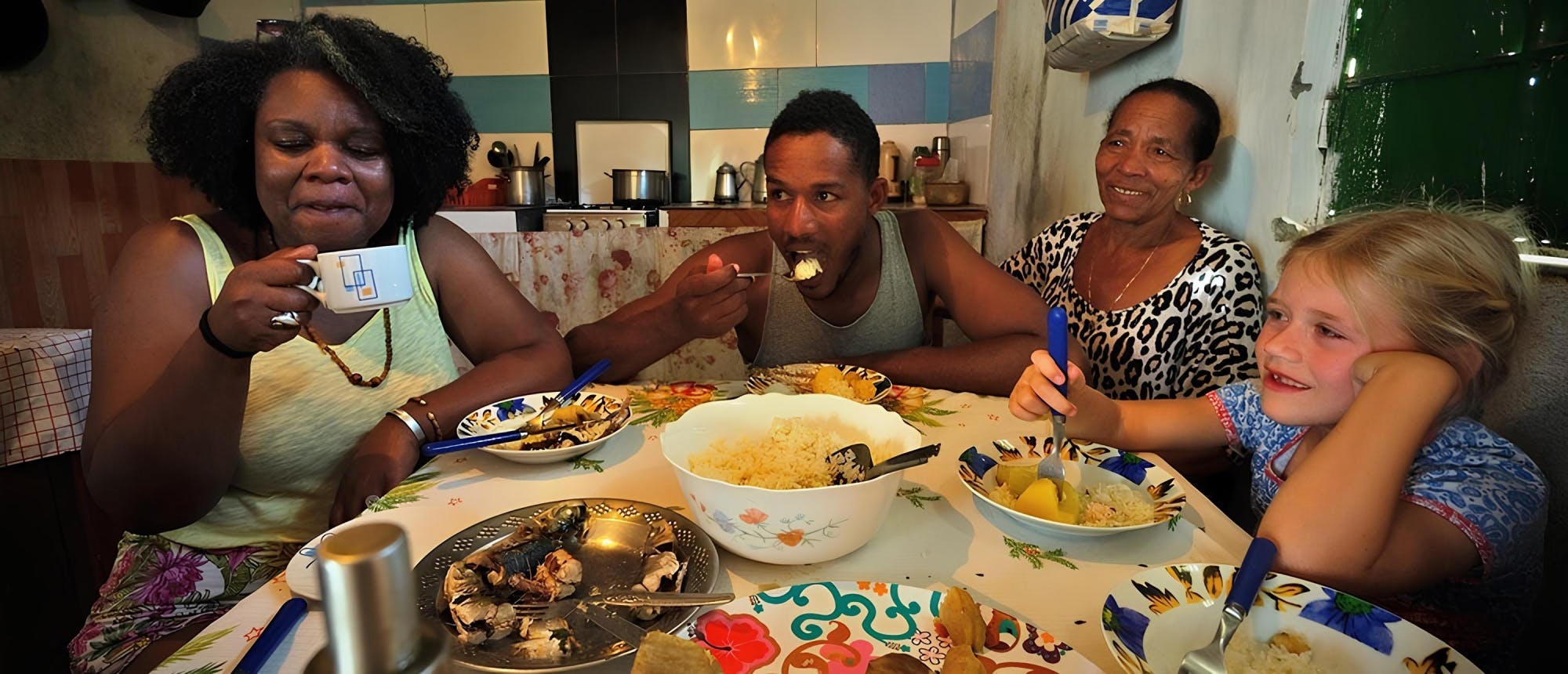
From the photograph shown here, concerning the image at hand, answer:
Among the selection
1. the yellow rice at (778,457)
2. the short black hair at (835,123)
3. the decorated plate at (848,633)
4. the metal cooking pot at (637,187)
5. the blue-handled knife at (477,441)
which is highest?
the short black hair at (835,123)

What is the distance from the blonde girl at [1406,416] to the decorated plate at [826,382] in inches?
16.2

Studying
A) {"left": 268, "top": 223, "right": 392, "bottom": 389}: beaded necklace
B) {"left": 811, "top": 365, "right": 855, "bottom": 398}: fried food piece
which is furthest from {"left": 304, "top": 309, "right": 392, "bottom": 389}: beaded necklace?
{"left": 811, "top": 365, "right": 855, "bottom": 398}: fried food piece

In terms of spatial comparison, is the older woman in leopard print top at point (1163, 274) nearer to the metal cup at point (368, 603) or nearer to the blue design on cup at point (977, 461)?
the blue design on cup at point (977, 461)

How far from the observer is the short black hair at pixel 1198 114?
6.33 ft

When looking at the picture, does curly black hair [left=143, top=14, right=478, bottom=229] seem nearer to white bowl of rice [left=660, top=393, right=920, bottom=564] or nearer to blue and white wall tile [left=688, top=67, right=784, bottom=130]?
white bowl of rice [left=660, top=393, right=920, bottom=564]

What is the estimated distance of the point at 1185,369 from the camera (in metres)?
1.92

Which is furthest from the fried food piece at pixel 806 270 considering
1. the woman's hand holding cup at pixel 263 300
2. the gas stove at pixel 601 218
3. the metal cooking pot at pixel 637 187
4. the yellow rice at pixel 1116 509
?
the metal cooking pot at pixel 637 187

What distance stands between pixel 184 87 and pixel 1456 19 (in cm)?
221

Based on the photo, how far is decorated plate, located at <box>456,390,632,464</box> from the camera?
43.0 inches

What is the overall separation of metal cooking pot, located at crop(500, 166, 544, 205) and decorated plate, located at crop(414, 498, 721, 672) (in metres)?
4.22

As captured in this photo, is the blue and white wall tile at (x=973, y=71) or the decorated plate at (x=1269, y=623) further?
the blue and white wall tile at (x=973, y=71)

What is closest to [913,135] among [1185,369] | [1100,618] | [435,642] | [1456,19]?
[1185,369]

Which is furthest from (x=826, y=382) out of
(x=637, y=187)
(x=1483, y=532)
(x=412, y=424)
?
(x=637, y=187)

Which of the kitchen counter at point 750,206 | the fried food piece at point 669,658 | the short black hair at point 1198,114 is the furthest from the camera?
the kitchen counter at point 750,206
